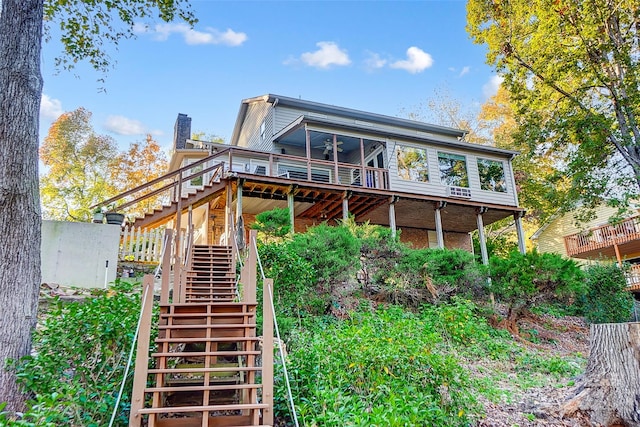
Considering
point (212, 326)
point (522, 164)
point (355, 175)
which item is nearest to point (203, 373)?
point (212, 326)

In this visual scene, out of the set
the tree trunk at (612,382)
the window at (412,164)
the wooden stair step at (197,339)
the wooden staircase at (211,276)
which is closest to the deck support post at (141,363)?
the wooden stair step at (197,339)

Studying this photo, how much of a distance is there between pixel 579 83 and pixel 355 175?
7877 millimetres

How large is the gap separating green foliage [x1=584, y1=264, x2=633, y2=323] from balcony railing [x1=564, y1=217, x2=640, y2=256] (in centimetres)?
622

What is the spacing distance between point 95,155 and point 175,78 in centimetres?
827

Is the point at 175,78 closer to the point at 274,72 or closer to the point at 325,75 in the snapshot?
the point at 274,72

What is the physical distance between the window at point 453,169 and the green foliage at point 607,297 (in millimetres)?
5262

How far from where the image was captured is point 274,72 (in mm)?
19000

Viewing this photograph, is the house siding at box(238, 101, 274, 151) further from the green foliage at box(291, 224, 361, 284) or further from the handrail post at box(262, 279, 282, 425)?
the handrail post at box(262, 279, 282, 425)

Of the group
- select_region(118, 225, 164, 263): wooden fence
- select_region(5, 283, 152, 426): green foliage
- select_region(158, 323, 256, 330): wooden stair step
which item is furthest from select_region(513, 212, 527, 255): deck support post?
select_region(5, 283, 152, 426): green foliage

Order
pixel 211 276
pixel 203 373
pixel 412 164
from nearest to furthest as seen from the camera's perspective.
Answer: pixel 203 373 < pixel 211 276 < pixel 412 164

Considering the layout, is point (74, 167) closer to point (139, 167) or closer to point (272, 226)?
point (139, 167)

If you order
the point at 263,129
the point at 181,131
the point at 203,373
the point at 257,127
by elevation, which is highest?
the point at 181,131

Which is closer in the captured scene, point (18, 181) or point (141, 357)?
point (141, 357)

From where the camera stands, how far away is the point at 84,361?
12.3 feet
